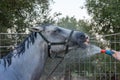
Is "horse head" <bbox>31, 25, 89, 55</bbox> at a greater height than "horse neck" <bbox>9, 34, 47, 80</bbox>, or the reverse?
"horse head" <bbox>31, 25, 89, 55</bbox>

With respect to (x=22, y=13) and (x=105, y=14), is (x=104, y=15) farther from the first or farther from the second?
(x=22, y=13)

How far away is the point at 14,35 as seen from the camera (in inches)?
245

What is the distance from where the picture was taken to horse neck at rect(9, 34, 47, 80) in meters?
3.02

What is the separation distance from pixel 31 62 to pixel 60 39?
1.21 ft

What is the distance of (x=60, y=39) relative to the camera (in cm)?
316

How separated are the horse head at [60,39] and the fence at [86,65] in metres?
2.77

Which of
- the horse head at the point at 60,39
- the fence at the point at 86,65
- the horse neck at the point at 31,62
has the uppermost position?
the horse head at the point at 60,39

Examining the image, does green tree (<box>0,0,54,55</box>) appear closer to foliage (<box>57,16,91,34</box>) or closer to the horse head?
foliage (<box>57,16,91,34</box>)

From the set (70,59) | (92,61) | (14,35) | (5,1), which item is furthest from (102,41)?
(5,1)

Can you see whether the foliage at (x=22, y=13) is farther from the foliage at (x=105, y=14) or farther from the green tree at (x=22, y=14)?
the foliage at (x=105, y=14)

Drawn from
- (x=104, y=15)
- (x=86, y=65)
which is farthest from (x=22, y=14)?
(x=86, y=65)

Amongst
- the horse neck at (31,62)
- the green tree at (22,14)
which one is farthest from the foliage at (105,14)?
the horse neck at (31,62)

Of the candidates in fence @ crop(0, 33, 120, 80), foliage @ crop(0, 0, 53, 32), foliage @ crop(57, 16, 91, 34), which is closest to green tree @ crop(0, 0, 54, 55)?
foliage @ crop(0, 0, 53, 32)

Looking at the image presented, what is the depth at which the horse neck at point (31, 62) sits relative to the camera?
302cm
